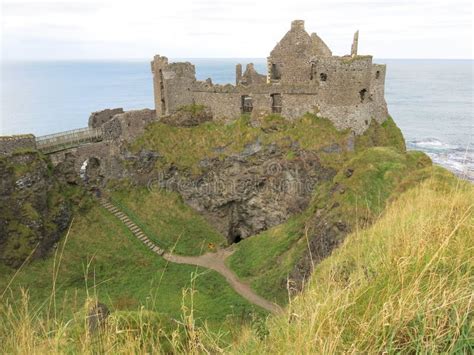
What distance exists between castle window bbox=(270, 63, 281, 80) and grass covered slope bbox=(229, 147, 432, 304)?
14133 millimetres

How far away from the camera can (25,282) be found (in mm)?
24172

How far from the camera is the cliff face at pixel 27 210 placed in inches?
1008

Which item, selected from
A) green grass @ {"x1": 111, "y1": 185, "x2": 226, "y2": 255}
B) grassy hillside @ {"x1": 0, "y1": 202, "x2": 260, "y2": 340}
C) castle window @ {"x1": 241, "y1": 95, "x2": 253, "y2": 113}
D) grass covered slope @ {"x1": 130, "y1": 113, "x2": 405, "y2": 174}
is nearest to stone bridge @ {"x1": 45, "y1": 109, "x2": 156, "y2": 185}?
grass covered slope @ {"x1": 130, "y1": 113, "x2": 405, "y2": 174}

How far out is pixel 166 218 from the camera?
32.0 meters

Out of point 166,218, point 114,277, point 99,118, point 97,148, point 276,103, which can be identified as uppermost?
point 276,103

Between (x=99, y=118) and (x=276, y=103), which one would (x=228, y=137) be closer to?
(x=276, y=103)

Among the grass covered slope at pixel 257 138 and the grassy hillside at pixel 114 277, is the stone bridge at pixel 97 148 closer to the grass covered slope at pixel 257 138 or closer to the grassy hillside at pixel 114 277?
the grass covered slope at pixel 257 138

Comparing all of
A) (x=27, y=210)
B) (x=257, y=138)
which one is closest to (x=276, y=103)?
(x=257, y=138)

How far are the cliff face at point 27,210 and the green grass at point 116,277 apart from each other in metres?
1.06

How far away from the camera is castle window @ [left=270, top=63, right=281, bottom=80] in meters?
34.8

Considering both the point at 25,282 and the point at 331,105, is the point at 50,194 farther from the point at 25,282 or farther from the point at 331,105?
the point at 331,105

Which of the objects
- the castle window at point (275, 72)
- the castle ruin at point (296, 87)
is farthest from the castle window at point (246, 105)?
the castle window at point (275, 72)

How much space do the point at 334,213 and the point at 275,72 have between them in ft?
59.8

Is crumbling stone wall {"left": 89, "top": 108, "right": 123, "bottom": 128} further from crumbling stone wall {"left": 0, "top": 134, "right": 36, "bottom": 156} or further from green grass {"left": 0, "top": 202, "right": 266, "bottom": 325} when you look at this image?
green grass {"left": 0, "top": 202, "right": 266, "bottom": 325}
